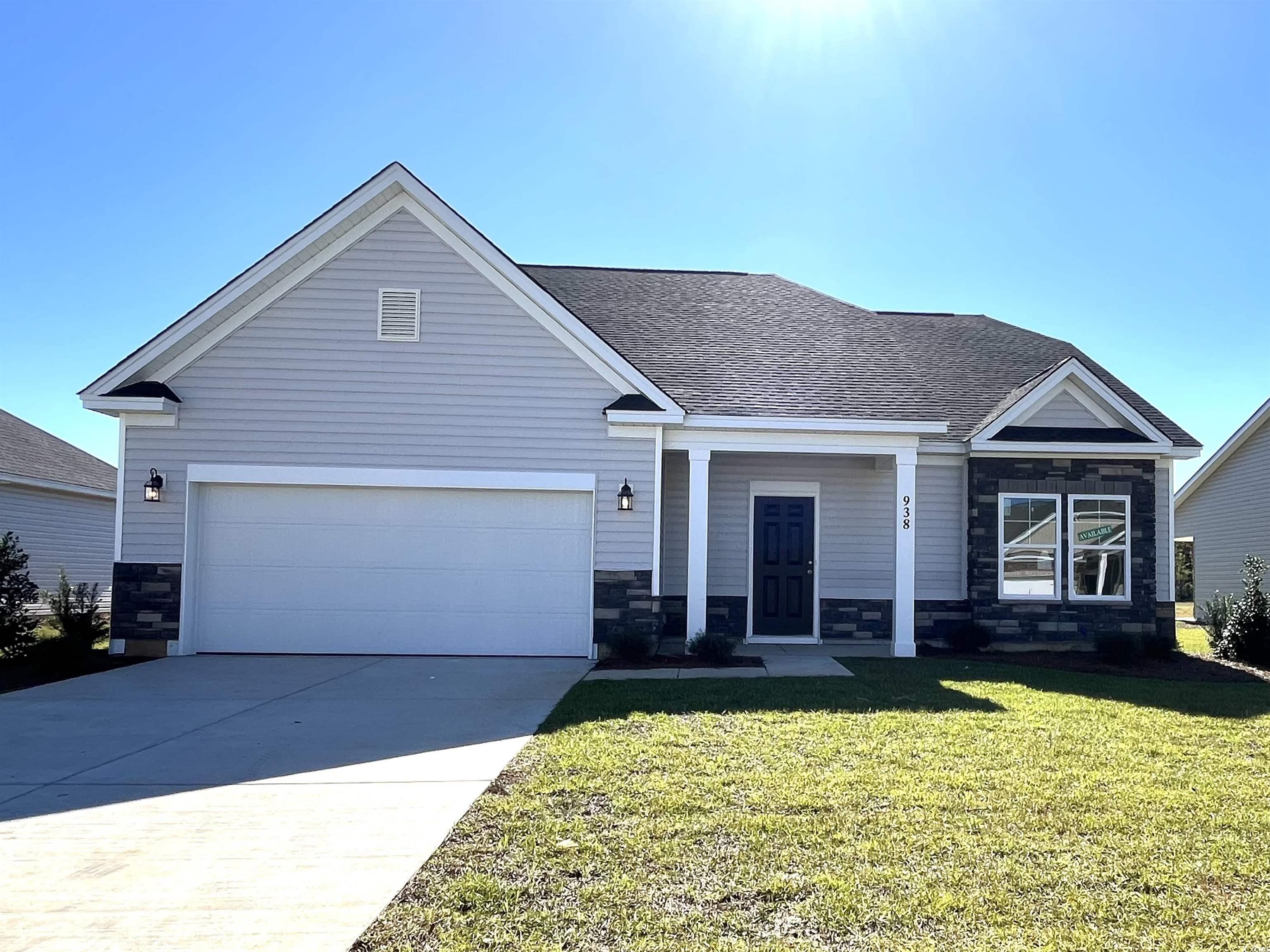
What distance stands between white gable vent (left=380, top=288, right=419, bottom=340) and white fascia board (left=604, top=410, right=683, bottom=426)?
2829mm

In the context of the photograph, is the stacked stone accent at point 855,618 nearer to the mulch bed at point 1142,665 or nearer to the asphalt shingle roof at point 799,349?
the mulch bed at point 1142,665

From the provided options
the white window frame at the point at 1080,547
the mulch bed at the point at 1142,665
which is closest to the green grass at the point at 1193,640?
the mulch bed at the point at 1142,665

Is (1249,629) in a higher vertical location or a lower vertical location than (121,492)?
lower

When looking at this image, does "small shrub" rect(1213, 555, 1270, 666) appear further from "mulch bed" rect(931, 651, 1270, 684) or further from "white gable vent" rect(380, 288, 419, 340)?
"white gable vent" rect(380, 288, 419, 340)

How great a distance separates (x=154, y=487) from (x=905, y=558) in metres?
10.0

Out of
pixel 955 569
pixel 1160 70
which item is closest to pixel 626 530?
pixel 955 569

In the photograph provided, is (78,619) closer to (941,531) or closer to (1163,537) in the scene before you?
(941,531)

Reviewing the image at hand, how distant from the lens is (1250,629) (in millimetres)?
11547

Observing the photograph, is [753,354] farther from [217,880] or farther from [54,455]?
[54,455]

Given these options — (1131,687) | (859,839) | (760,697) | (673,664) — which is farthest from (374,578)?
(1131,687)

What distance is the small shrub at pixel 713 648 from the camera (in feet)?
34.3

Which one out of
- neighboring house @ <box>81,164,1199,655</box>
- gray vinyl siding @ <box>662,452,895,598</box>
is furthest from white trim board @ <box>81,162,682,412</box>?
gray vinyl siding @ <box>662,452,895,598</box>

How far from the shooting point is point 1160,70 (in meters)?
11.2

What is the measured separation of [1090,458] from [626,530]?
731 cm
